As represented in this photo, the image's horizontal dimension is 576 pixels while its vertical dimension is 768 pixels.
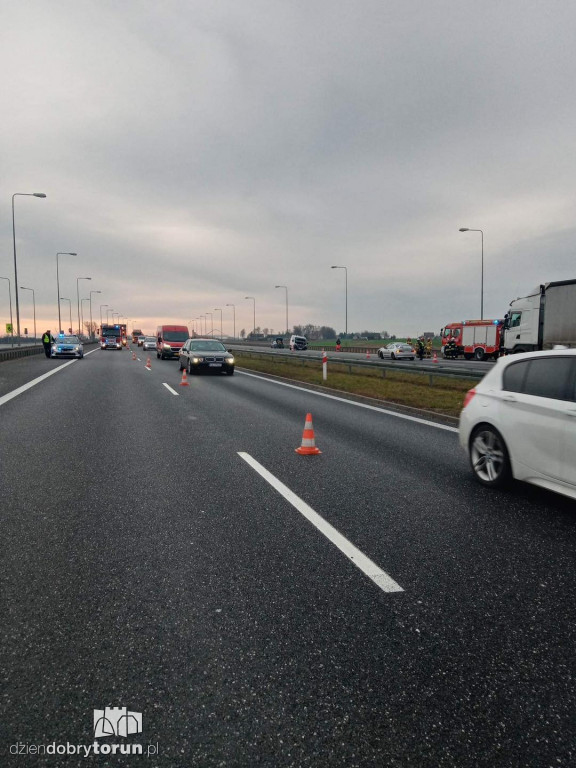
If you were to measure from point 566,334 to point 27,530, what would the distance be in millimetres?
21227

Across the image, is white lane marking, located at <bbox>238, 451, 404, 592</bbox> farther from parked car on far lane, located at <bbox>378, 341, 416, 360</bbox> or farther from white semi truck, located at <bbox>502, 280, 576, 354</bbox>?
parked car on far lane, located at <bbox>378, 341, 416, 360</bbox>

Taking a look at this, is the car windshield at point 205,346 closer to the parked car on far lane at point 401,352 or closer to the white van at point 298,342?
the parked car on far lane at point 401,352

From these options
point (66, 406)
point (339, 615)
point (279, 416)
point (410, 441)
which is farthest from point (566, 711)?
point (66, 406)

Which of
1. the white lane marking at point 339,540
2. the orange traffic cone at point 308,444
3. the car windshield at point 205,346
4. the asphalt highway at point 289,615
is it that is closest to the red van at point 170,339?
the car windshield at point 205,346

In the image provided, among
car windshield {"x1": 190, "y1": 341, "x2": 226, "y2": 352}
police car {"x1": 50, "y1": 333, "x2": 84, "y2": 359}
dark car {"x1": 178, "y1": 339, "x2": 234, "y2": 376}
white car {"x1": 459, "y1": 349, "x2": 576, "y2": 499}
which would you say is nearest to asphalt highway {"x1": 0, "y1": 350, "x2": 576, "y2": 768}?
white car {"x1": 459, "y1": 349, "x2": 576, "y2": 499}

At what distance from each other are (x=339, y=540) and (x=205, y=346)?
19930 mm

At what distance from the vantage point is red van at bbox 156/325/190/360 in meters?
37.5

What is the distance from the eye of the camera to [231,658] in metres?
2.79

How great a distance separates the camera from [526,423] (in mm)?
5426

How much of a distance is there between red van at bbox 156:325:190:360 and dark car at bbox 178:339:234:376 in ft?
44.9

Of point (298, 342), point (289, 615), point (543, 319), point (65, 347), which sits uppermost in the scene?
point (543, 319)

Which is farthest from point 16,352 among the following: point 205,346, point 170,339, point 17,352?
point 205,346

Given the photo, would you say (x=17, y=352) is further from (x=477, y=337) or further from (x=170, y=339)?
(x=477, y=337)

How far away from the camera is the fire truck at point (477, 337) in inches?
1513
